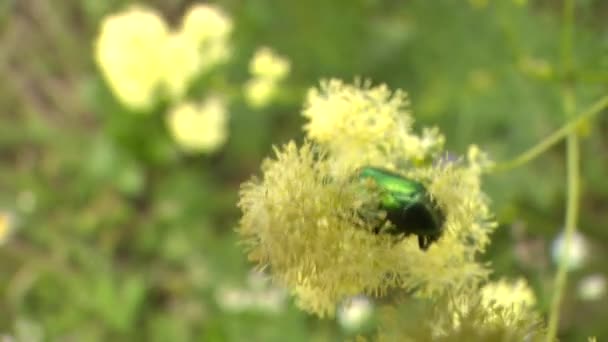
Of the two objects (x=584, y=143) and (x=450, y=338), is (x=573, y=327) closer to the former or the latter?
(x=584, y=143)

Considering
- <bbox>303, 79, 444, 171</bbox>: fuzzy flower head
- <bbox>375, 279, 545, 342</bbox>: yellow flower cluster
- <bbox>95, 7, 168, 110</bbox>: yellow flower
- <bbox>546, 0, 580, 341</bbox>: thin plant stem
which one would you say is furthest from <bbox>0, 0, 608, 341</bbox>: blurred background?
<bbox>375, 279, 545, 342</bbox>: yellow flower cluster

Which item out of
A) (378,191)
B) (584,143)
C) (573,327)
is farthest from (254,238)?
(584,143)

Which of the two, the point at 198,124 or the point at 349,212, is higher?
the point at 198,124

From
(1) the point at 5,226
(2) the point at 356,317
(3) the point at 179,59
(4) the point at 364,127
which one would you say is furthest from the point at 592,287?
(1) the point at 5,226

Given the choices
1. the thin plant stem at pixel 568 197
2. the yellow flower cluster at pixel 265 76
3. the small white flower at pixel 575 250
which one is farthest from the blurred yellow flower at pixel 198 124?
the thin plant stem at pixel 568 197

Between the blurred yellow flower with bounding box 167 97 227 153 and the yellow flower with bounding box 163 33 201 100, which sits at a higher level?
the blurred yellow flower with bounding box 167 97 227 153

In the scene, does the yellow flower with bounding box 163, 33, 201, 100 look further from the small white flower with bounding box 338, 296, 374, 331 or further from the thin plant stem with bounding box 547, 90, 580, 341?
the thin plant stem with bounding box 547, 90, 580, 341

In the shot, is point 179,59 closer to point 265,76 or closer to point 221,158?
point 265,76

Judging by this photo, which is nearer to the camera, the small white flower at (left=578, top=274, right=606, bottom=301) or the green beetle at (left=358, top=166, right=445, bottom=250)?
the green beetle at (left=358, top=166, right=445, bottom=250)
